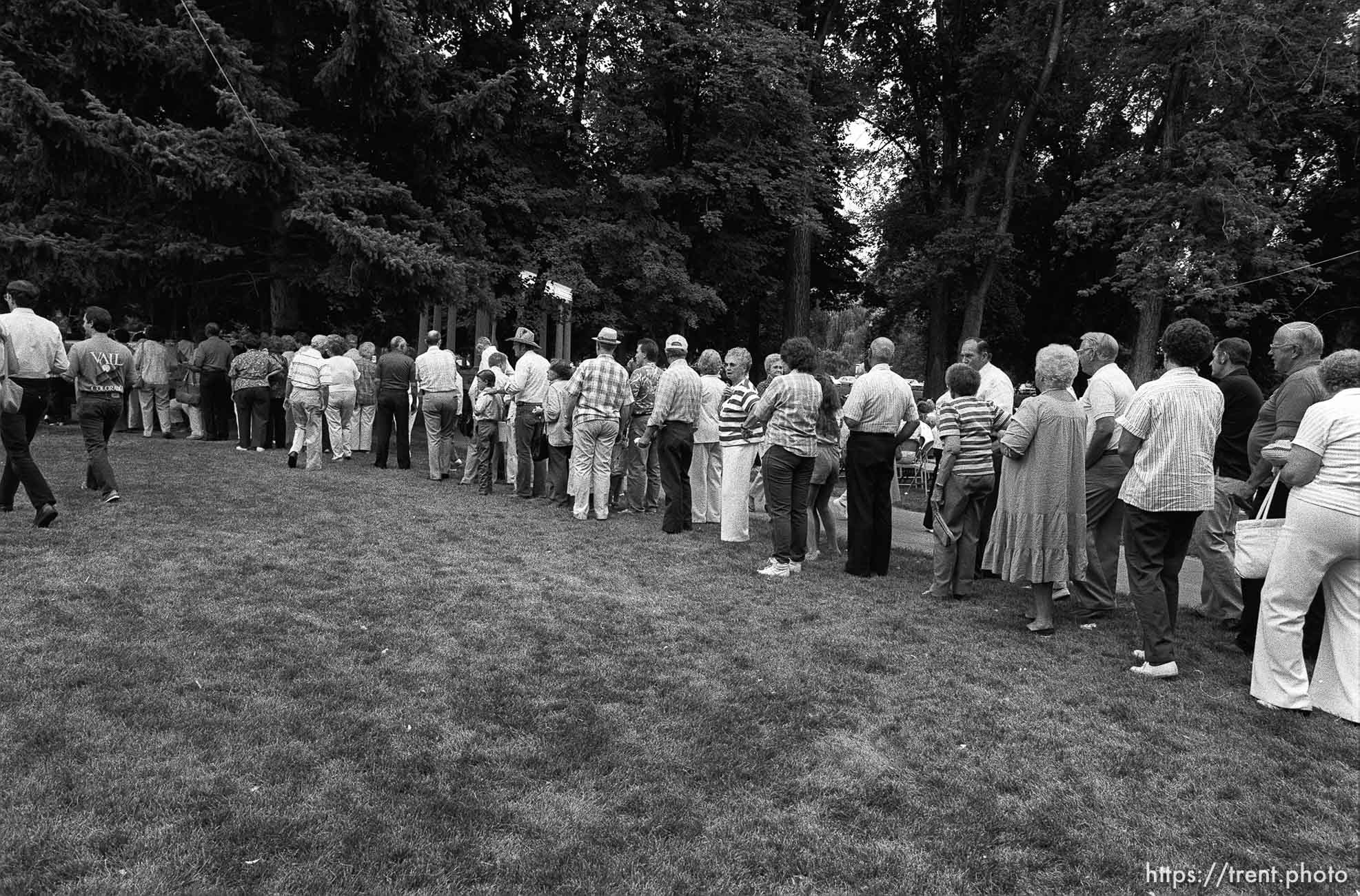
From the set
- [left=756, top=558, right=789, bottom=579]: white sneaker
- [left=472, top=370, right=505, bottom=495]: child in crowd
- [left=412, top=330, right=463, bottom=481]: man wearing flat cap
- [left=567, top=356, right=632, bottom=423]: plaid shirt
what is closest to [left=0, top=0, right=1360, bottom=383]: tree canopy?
[left=412, top=330, right=463, bottom=481]: man wearing flat cap

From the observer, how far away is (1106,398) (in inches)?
245

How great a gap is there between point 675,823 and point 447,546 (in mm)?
4890

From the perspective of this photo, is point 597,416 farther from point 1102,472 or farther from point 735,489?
point 1102,472

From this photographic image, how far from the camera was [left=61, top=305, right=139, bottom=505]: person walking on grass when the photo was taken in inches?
320

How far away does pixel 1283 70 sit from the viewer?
19469mm

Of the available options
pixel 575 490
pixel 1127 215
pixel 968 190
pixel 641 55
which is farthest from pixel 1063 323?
pixel 575 490

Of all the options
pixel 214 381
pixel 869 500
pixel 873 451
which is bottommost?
pixel 869 500

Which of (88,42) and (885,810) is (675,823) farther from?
(88,42)

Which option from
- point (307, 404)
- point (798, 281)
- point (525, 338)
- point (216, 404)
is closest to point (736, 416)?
point (525, 338)

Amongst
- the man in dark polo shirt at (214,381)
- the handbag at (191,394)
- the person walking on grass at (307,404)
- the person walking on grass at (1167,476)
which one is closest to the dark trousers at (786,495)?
the person walking on grass at (1167,476)

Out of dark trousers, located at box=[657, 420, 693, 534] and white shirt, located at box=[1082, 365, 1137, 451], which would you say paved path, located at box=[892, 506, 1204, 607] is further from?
dark trousers, located at box=[657, 420, 693, 534]

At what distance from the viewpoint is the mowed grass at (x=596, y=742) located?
291 cm

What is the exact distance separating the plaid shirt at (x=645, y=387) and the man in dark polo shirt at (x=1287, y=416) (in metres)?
6.33

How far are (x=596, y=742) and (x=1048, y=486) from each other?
3.49 m
